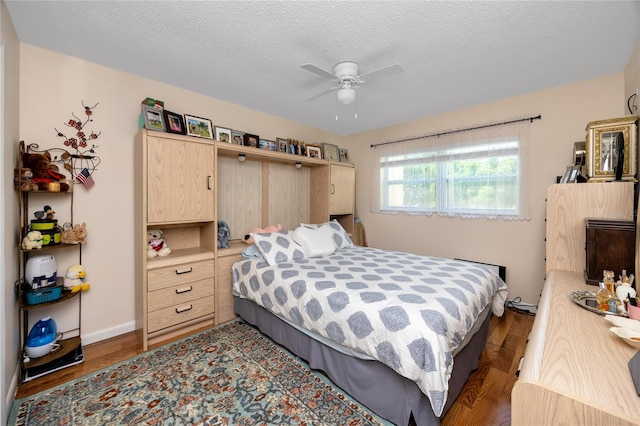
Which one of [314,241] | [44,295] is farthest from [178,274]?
[314,241]

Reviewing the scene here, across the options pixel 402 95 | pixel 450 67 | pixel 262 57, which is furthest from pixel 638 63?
pixel 262 57

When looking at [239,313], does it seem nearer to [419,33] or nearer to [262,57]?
[262,57]

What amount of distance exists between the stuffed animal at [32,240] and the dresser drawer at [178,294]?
84cm

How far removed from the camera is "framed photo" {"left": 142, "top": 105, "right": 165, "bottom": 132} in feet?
7.76

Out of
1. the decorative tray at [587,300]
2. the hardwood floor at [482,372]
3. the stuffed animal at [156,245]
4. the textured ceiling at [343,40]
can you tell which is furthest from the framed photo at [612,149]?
the stuffed animal at [156,245]

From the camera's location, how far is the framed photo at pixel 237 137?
311cm

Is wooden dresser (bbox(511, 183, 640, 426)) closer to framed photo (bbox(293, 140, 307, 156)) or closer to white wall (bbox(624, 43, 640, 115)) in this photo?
white wall (bbox(624, 43, 640, 115))

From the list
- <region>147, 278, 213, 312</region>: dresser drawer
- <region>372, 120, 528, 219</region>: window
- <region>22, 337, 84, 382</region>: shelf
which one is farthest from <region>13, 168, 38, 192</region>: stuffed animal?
<region>372, 120, 528, 219</region>: window

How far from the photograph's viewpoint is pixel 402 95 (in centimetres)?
297

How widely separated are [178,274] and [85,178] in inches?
44.8

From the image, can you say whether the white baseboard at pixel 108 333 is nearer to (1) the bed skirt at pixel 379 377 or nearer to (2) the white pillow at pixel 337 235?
(1) the bed skirt at pixel 379 377

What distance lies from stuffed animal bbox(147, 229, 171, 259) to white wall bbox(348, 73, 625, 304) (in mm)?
3095

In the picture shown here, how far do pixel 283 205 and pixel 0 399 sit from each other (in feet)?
9.70

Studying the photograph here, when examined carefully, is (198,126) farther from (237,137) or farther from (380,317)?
(380,317)
